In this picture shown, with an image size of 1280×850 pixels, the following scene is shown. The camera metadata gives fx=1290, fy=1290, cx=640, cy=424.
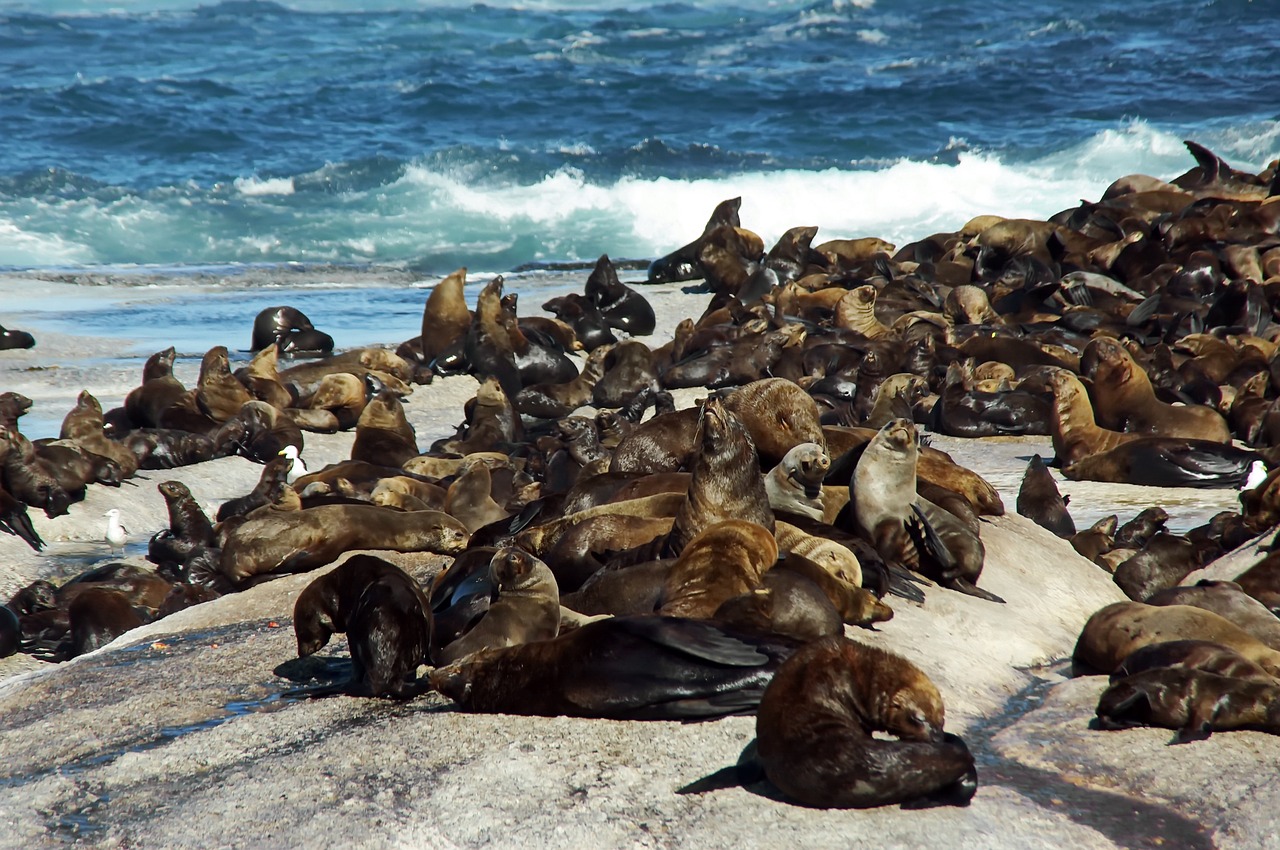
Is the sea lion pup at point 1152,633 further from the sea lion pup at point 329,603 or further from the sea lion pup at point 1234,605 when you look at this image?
the sea lion pup at point 329,603

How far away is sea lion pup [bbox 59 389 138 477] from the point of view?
956 cm

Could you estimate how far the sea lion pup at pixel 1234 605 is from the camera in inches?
200

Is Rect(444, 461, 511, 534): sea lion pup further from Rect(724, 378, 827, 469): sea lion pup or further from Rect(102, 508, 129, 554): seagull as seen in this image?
Rect(102, 508, 129, 554): seagull

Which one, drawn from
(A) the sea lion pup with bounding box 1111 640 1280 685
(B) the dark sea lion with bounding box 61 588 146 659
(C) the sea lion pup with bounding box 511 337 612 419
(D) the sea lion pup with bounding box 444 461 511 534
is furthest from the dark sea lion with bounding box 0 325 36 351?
(A) the sea lion pup with bounding box 1111 640 1280 685

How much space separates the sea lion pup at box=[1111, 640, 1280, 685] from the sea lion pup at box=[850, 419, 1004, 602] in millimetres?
1083

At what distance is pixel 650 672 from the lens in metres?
3.69

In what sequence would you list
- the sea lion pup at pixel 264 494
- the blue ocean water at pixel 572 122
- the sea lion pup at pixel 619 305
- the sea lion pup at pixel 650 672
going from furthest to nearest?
1. the blue ocean water at pixel 572 122
2. the sea lion pup at pixel 619 305
3. the sea lion pup at pixel 264 494
4. the sea lion pup at pixel 650 672

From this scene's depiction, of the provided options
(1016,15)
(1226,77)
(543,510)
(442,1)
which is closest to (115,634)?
(543,510)

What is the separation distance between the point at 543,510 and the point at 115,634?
7.73 feet

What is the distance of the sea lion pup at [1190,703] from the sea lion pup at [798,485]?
205 centimetres

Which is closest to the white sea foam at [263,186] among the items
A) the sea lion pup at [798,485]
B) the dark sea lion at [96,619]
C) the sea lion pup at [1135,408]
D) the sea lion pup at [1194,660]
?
the sea lion pup at [1135,408]

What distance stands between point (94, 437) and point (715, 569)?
6787 millimetres

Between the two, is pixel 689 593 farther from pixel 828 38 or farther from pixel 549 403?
pixel 828 38

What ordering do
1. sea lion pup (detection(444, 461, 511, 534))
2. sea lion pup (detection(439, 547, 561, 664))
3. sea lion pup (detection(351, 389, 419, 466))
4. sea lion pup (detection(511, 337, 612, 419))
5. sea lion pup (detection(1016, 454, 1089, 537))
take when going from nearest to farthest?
sea lion pup (detection(439, 547, 561, 664)) < sea lion pup (detection(1016, 454, 1089, 537)) < sea lion pup (detection(444, 461, 511, 534)) < sea lion pup (detection(351, 389, 419, 466)) < sea lion pup (detection(511, 337, 612, 419))
